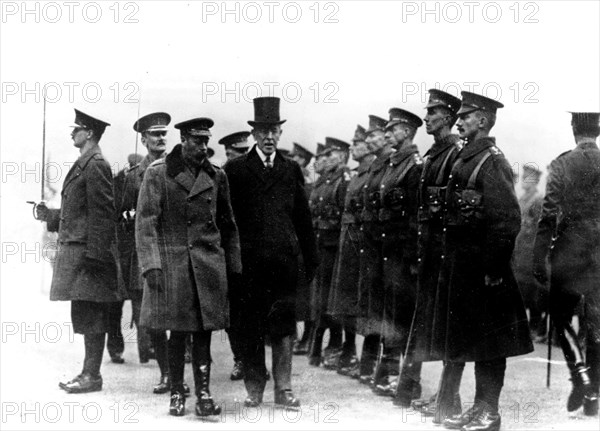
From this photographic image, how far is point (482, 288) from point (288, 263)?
172 centimetres

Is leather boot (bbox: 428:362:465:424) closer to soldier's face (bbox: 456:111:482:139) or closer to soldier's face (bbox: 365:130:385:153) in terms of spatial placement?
soldier's face (bbox: 456:111:482:139)

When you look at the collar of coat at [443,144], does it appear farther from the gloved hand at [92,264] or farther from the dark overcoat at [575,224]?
the gloved hand at [92,264]

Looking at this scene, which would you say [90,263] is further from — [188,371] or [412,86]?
[412,86]

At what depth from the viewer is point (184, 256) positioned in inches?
248

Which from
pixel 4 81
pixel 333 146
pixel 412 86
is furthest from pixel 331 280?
pixel 4 81

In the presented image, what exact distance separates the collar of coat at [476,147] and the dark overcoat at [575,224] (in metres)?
0.93

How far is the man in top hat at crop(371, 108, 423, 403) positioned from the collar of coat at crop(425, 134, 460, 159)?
28.9 inches

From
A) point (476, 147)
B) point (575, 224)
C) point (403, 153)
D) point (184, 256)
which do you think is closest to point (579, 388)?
point (575, 224)

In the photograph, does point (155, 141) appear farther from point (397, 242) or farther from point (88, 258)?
point (397, 242)

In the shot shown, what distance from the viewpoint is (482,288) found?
19.0ft

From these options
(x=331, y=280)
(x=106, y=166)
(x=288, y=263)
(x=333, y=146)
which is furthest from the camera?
(x=333, y=146)

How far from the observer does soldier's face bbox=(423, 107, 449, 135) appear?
21.3ft

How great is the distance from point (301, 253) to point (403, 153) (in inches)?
54.7

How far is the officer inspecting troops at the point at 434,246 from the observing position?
20.0ft
